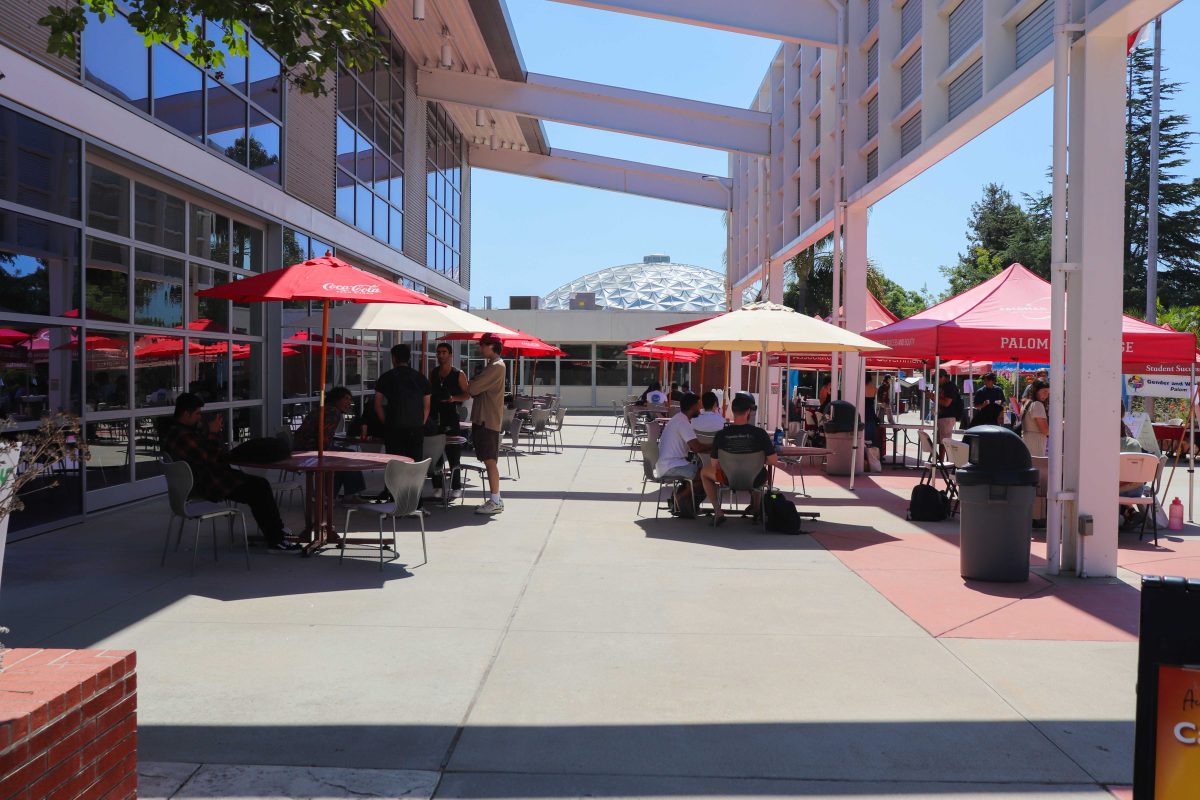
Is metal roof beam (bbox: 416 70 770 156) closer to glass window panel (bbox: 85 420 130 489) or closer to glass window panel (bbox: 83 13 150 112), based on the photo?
glass window panel (bbox: 83 13 150 112)

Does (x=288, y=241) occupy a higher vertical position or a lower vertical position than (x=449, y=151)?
lower

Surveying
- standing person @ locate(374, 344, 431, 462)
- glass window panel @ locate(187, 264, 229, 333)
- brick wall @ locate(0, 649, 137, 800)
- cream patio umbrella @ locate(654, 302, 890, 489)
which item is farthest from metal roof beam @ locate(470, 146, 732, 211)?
brick wall @ locate(0, 649, 137, 800)

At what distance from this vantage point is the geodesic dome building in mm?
63906

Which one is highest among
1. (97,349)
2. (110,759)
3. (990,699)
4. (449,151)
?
(449,151)

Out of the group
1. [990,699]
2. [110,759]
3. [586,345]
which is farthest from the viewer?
[586,345]

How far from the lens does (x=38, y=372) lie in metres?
8.98

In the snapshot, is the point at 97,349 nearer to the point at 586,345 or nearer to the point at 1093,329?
the point at 1093,329

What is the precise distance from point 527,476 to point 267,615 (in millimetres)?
9054

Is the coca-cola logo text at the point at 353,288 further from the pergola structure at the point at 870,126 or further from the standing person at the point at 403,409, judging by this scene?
the pergola structure at the point at 870,126

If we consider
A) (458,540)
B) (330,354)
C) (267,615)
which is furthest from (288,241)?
(267,615)

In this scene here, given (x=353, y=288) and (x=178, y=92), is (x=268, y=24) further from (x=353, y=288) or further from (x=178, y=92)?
(x=178, y=92)

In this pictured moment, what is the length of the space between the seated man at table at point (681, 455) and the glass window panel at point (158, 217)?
6055 millimetres

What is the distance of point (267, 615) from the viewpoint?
250 inches

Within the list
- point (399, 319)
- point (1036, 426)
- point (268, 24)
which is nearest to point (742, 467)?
point (399, 319)
